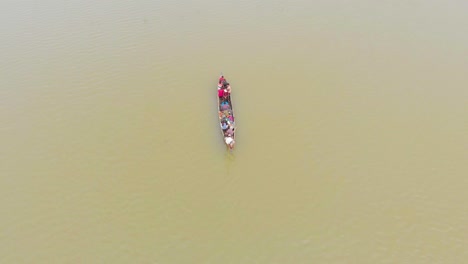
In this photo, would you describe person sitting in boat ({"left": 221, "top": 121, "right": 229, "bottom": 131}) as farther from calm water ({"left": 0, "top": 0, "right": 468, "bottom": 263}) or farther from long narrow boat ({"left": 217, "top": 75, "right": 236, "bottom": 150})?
calm water ({"left": 0, "top": 0, "right": 468, "bottom": 263})

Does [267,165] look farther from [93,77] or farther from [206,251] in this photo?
[93,77]

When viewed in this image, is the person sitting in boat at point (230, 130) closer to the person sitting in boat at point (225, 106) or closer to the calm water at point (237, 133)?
the calm water at point (237, 133)

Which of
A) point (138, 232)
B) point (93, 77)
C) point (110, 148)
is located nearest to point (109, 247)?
point (138, 232)

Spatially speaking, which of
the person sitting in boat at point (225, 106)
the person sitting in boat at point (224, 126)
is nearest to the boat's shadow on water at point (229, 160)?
the person sitting in boat at point (224, 126)

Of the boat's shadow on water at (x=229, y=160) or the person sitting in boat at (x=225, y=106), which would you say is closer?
the boat's shadow on water at (x=229, y=160)

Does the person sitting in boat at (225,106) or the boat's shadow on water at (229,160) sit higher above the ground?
the person sitting in boat at (225,106)
